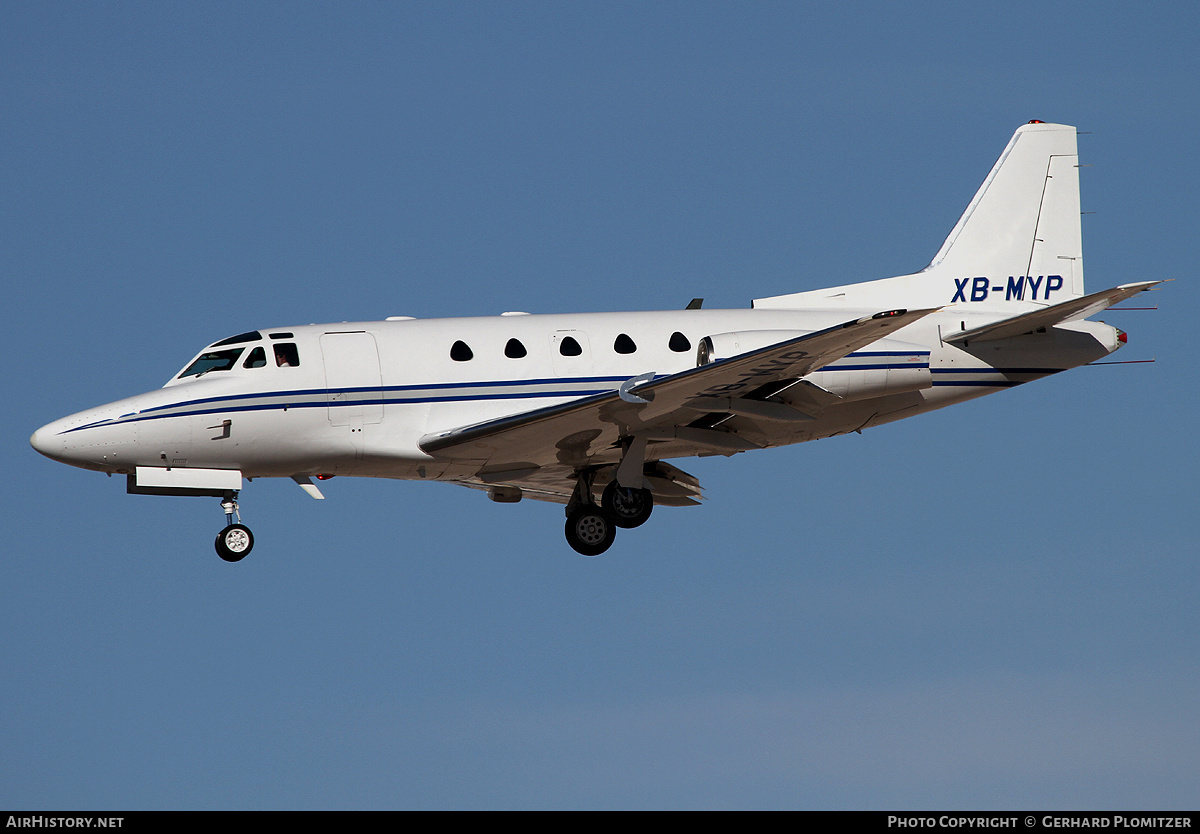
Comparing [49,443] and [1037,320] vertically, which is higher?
[1037,320]

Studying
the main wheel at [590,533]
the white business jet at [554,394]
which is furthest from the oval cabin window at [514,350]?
the main wheel at [590,533]

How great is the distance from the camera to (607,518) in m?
31.8

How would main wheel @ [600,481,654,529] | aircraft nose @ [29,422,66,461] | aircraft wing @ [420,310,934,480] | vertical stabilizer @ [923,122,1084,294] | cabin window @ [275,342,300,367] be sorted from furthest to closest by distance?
vertical stabilizer @ [923,122,1084,294] < main wheel @ [600,481,654,529] < cabin window @ [275,342,300,367] < aircraft nose @ [29,422,66,461] < aircraft wing @ [420,310,934,480]

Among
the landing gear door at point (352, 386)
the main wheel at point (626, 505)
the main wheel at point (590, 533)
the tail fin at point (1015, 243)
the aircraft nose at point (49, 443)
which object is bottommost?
the main wheel at point (590, 533)

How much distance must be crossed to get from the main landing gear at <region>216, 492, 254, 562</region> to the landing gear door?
2598 mm

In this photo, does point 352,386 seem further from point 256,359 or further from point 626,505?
point 626,505

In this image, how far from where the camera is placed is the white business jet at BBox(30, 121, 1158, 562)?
29438 mm

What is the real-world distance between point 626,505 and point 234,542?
769cm

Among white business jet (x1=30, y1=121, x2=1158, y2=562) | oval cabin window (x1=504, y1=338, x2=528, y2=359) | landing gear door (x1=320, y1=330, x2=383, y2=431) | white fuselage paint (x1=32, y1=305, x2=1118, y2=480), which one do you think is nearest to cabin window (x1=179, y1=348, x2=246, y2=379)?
white business jet (x1=30, y1=121, x2=1158, y2=562)

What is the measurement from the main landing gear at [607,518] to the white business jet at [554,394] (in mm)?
43

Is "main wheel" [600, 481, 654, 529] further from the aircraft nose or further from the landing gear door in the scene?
the aircraft nose

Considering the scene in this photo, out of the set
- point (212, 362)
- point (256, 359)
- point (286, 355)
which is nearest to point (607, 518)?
point (286, 355)

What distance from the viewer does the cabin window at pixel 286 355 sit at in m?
30.1

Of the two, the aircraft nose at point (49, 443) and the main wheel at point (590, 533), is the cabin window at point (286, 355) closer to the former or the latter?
the aircraft nose at point (49, 443)
